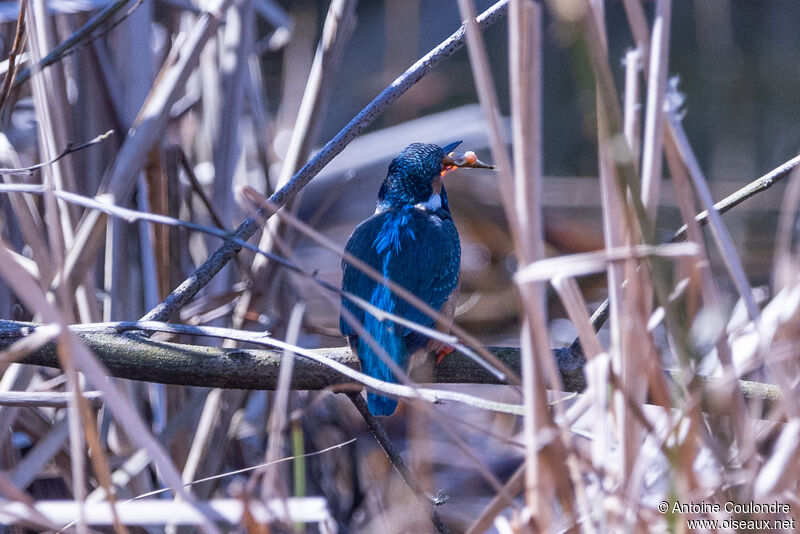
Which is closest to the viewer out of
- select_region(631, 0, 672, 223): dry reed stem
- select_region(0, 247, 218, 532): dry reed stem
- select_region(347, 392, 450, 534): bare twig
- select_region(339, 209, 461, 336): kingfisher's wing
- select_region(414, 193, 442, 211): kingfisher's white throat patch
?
select_region(0, 247, 218, 532): dry reed stem

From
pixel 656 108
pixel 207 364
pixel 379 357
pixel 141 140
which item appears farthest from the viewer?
pixel 141 140

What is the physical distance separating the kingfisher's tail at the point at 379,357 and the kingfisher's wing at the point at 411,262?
0.05m

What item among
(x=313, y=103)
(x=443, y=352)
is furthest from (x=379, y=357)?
(x=313, y=103)

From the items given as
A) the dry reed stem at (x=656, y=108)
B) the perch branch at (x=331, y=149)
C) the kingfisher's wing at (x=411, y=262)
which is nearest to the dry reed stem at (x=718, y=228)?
the dry reed stem at (x=656, y=108)

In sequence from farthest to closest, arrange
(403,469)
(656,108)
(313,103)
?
(313,103) < (403,469) < (656,108)

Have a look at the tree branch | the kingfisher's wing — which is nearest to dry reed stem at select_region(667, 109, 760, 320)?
the tree branch

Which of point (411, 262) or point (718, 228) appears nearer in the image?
point (718, 228)

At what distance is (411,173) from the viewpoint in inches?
98.3

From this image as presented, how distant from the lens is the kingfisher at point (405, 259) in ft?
6.33

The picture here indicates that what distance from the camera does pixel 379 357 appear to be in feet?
5.80

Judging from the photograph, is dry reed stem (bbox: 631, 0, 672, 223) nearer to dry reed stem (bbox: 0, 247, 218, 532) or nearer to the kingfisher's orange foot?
dry reed stem (bbox: 0, 247, 218, 532)

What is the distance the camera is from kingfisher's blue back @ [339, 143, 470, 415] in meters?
1.93

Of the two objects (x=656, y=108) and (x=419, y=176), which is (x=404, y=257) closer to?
(x=419, y=176)

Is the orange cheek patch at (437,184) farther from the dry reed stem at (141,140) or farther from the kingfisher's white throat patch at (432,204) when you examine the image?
the dry reed stem at (141,140)
